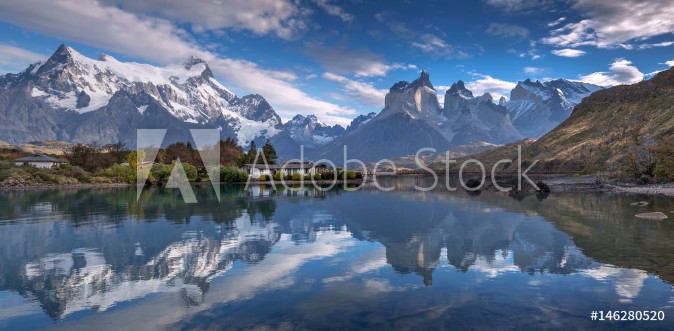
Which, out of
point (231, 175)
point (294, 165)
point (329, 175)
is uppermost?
point (294, 165)

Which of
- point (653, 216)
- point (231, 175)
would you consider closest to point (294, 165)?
point (231, 175)

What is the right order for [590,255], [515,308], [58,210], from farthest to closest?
1. [58,210]
2. [590,255]
3. [515,308]

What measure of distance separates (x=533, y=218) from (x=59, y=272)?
149ft

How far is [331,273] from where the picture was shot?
24.1 metres

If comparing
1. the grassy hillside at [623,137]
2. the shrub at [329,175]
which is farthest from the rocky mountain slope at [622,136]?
the shrub at [329,175]

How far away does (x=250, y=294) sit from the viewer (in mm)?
19875

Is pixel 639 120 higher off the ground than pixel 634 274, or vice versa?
pixel 639 120

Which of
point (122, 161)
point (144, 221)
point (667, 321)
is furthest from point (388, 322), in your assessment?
point (122, 161)

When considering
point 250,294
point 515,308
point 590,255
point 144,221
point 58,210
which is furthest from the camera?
point 58,210

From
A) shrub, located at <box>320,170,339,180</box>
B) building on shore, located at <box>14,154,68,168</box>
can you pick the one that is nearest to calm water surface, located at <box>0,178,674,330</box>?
shrub, located at <box>320,170,339,180</box>

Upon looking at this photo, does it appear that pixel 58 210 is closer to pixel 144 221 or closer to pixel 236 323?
pixel 144 221

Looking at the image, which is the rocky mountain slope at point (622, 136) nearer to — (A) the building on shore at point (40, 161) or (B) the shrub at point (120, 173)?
(B) the shrub at point (120, 173)

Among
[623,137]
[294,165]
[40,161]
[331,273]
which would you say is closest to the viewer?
[331,273]

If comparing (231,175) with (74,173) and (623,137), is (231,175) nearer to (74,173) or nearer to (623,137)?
(74,173)
